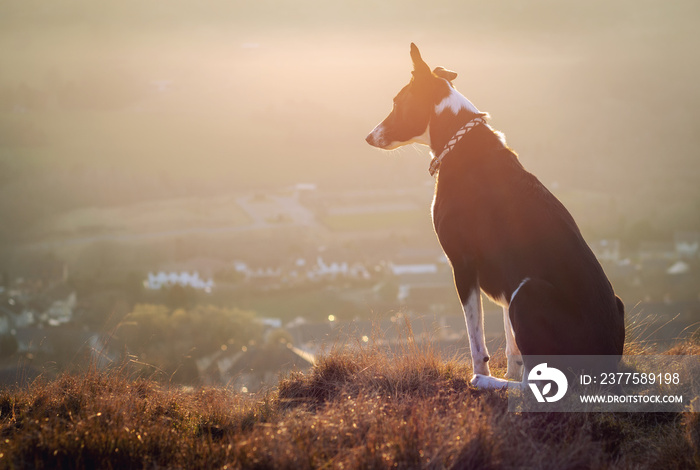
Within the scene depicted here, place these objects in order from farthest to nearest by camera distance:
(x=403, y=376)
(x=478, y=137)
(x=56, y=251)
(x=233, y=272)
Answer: (x=56, y=251), (x=233, y=272), (x=478, y=137), (x=403, y=376)

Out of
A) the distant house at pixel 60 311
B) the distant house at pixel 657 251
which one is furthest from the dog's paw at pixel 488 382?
the distant house at pixel 657 251

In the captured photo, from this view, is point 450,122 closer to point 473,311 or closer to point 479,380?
point 473,311

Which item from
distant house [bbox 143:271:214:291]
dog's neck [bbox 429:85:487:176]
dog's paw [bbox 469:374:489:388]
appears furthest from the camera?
distant house [bbox 143:271:214:291]

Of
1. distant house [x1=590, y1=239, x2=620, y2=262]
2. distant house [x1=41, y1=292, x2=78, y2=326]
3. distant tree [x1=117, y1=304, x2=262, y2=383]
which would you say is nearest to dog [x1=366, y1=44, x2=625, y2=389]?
distant tree [x1=117, y1=304, x2=262, y2=383]

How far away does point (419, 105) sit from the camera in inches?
225

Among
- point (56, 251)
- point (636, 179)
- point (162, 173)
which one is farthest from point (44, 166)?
point (636, 179)

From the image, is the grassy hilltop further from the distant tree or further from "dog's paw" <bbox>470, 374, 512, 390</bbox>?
the distant tree

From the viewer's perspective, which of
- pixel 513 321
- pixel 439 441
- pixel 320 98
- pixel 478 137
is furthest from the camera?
pixel 320 98

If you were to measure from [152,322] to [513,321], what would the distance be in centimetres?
2144

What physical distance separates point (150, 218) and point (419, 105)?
86093 millimetres

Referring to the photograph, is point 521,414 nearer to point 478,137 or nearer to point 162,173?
point 478,137

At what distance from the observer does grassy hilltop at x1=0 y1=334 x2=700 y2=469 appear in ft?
11.3

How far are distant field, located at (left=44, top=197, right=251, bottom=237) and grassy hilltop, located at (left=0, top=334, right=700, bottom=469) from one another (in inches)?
3097

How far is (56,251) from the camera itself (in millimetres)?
68062
